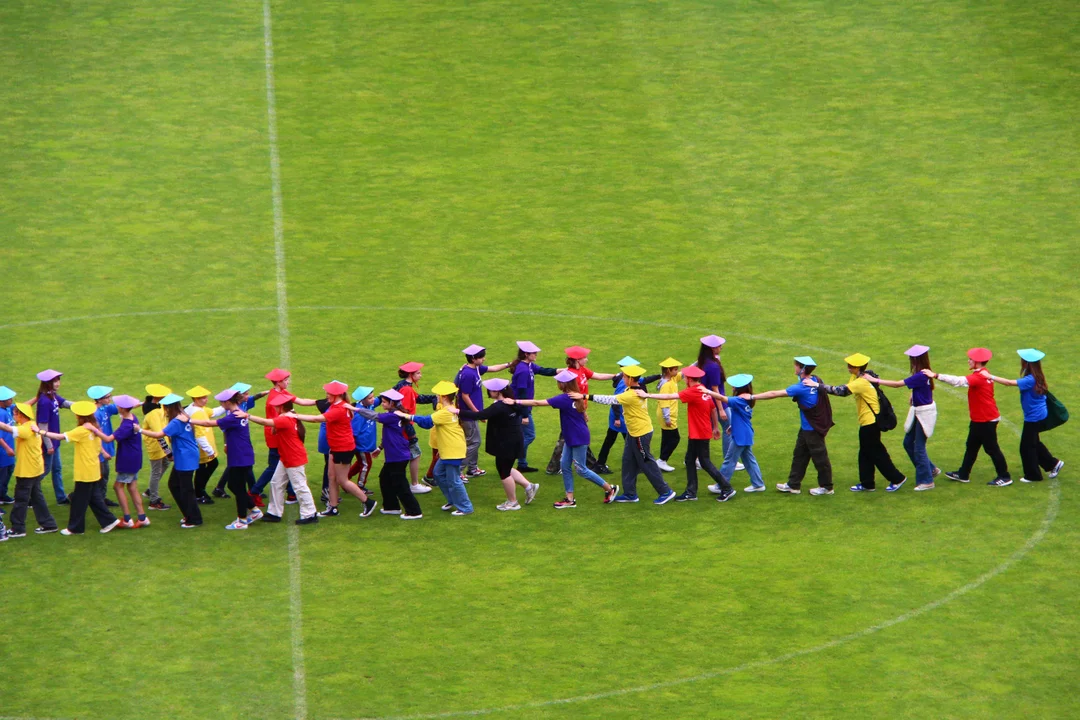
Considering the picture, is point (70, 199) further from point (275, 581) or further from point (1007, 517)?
point (1007, 517)

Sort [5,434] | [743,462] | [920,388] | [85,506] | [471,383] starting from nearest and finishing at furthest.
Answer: [85,506]
[5,434]
[920,388]
[743,462]
[471,383]

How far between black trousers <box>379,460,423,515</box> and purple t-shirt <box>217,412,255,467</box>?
A: 1.76 metres

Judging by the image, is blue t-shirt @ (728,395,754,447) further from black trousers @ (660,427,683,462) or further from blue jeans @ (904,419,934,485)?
blue jeans @ (904,419,934,485)

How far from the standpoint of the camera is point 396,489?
20.2 meters

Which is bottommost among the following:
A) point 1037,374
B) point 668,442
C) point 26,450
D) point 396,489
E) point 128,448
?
point 396,489

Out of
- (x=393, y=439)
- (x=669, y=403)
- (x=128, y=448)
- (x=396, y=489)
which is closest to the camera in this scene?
(x=128, y=448)

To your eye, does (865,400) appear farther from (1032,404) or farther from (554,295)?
(554,295)

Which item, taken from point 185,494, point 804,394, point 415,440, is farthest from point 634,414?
point 185,494

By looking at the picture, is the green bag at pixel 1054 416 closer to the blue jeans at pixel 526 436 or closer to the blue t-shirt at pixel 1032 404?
the blue t-shirt at pixel 1032 404

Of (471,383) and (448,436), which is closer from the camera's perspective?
(448,436)

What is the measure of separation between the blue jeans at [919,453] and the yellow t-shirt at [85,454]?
35.3 feet

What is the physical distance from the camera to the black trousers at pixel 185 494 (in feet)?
65.0

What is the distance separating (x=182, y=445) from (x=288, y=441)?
4.53 feet

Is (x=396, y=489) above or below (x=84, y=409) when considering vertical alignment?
below
